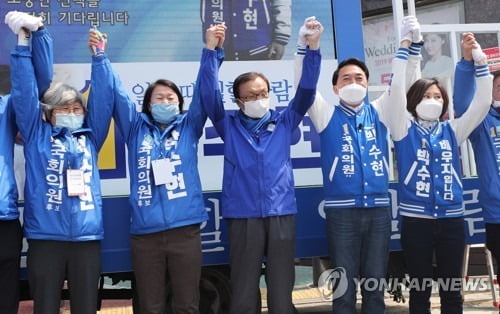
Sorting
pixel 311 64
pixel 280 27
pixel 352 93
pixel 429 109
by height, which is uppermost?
pixel 280 27

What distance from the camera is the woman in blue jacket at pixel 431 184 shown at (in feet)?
11.1

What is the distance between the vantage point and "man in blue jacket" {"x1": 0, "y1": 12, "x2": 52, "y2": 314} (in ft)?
9.71

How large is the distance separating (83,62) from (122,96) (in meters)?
0.53

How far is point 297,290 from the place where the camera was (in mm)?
7566

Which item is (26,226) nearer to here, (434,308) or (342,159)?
(342,159)

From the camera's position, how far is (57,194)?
3.05 meters

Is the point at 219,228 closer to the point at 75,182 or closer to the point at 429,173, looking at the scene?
the point at 75,182

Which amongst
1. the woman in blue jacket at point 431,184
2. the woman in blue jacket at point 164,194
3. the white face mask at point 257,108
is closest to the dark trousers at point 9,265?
the woman in blue jacket at point 164,194

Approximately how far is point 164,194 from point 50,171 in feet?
2.02

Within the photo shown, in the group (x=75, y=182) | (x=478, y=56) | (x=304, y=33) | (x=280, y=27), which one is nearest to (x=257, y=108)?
(x=304, y=33)

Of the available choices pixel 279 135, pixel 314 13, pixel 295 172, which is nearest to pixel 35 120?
pixel 279 135

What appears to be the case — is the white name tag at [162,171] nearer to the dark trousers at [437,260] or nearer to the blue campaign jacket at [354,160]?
the blue campaign jacket at [354,160]

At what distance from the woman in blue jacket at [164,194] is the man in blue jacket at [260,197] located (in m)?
0.20

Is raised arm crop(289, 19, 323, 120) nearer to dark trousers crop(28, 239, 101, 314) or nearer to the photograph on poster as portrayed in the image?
dark trousers crop(28, 239, 101, 314)
